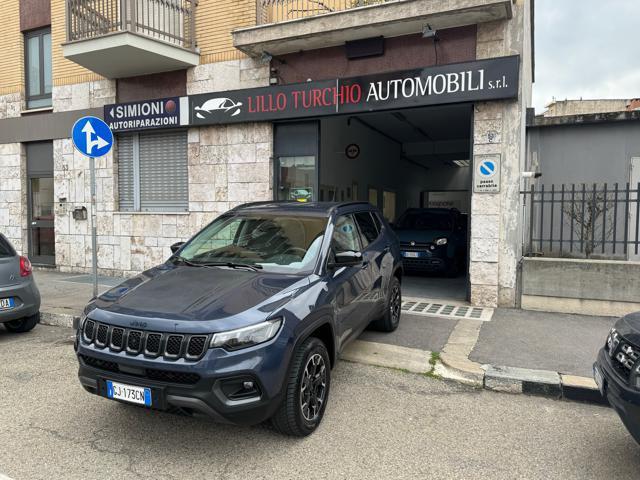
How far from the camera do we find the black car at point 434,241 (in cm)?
1045

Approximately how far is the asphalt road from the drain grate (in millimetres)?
2595

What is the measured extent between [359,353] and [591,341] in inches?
111

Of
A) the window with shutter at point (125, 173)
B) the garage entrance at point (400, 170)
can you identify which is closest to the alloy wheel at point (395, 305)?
the garage entrance at point (400, 170)

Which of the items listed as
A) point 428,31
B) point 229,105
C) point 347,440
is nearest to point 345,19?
point 428,31

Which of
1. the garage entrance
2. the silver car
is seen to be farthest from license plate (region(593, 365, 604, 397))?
the silver car

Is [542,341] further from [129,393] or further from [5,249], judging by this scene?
[5,249]

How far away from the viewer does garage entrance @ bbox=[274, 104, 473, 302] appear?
9.09 meters

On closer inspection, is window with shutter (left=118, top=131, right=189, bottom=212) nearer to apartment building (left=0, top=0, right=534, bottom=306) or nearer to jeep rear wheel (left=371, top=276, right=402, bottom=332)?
apartment building (left=0, top=0, right=534, bottom=306)

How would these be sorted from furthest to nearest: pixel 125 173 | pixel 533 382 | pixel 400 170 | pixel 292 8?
pixel 400 170 < pixel 125 173 < pixel 292 8 < pixel 533 382

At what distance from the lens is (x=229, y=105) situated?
9.20 m

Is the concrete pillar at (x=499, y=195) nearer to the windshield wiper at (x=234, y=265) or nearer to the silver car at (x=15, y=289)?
the windshield wiper at (x=234, y=265)

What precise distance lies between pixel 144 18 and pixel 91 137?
13.0 ft

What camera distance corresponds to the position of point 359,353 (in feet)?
17.9

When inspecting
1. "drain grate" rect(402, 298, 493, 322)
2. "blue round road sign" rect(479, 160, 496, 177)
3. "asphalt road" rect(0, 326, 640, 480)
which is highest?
"blue round road sign" rect(479, 160, 496, 177)
